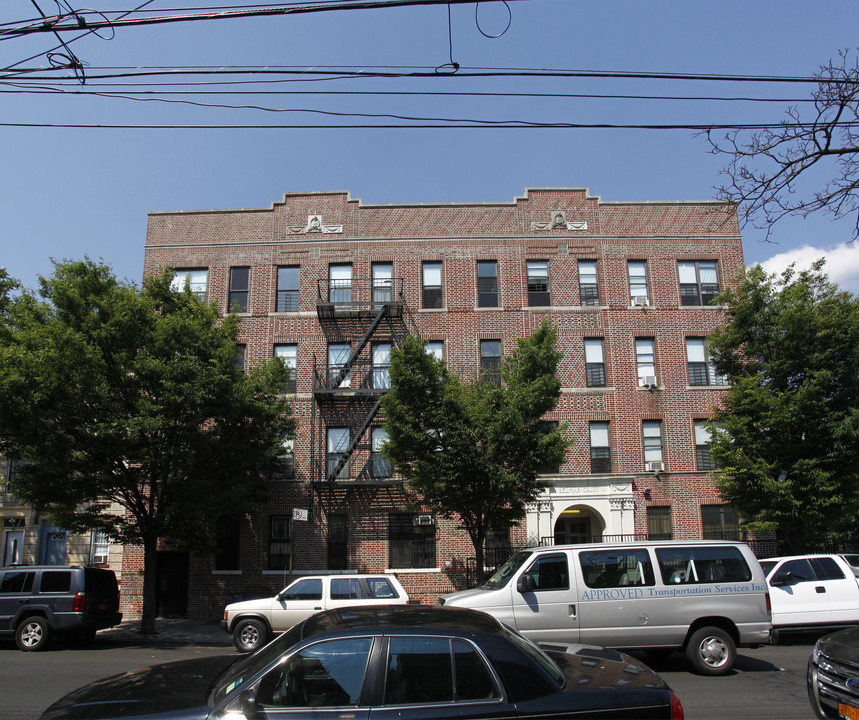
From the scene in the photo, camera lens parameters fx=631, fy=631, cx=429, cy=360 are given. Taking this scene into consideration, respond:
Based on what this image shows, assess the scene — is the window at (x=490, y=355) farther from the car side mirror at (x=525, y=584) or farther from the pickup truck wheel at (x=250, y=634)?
the car side mirror at (x=525, y=584)

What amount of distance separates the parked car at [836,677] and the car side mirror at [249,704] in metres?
5.45

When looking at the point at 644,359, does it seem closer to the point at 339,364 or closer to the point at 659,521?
the point at 659,521

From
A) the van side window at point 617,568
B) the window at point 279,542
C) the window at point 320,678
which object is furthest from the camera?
the window at point 279,542

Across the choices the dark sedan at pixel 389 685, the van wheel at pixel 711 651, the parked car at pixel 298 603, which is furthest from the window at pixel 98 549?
the van wheel at pixel 711 651

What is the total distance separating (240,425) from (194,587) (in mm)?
7247

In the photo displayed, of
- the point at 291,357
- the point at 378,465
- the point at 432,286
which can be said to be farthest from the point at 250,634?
the point at 432,286

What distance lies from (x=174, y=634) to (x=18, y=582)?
4.40 m

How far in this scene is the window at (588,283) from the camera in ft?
77.5

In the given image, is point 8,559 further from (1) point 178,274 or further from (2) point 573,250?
(2) point 573,250

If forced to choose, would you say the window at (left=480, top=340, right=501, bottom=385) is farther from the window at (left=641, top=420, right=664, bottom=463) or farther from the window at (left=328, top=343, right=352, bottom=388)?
the window at (left=641, top=420, right=664, bottom=463)

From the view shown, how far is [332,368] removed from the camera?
22984mm

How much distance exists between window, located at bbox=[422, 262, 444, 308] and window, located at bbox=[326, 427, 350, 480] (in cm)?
561

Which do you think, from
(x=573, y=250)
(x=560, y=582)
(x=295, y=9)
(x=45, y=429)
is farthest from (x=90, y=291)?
(x=573, y=250)

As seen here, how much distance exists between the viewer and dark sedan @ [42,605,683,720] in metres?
4.36
